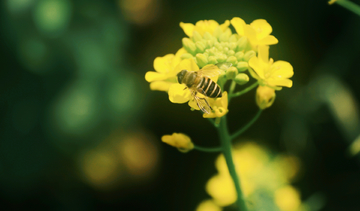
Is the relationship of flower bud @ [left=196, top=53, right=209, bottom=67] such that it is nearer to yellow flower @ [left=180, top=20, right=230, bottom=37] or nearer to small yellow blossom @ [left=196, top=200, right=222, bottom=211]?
yellow flower @ [left=180, top=20, right=230, bottom=37]

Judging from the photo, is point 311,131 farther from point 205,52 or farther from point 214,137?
point 205,52

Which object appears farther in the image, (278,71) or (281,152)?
(281,152)

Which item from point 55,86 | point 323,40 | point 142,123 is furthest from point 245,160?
point 55,86

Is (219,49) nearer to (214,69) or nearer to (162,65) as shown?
(214,69)

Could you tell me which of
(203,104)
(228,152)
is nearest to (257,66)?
(203,104)

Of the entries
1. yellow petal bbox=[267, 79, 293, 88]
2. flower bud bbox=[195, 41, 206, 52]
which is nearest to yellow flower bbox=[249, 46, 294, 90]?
yellow petal bbox=[267, 79, 293, 88]

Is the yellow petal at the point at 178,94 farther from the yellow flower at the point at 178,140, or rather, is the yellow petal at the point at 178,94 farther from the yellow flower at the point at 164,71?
the yellow flower at the point at 178,140

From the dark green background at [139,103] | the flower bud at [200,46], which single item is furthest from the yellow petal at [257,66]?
the dark green background at [139,103]
